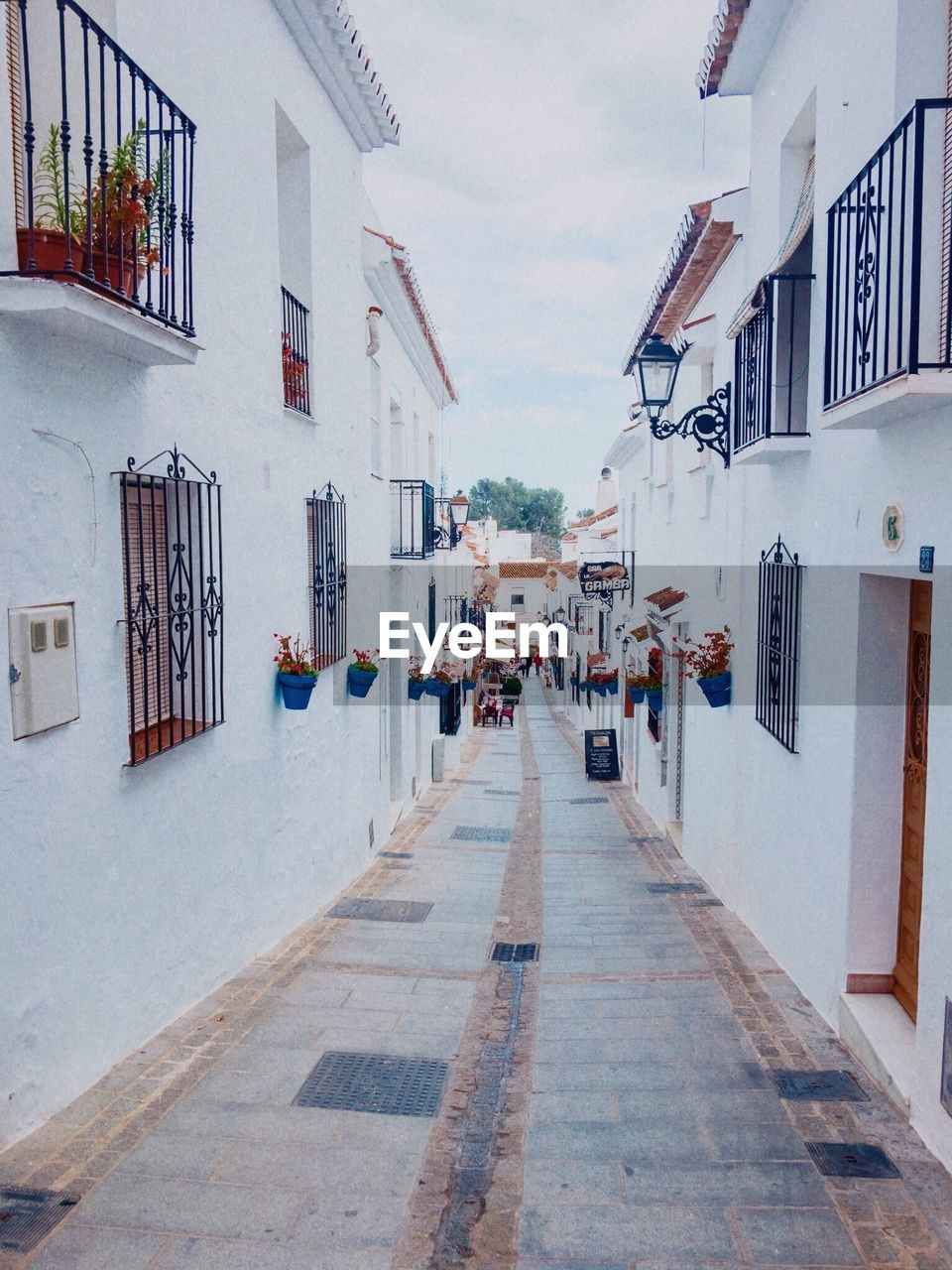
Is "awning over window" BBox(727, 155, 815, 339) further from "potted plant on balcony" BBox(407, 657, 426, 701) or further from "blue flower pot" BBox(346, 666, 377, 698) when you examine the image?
"potted plant on balcony" BBox(407, 657, 426, 701)

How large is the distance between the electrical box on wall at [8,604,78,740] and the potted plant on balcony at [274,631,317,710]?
3035 millimetres

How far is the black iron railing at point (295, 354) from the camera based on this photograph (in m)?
8.00

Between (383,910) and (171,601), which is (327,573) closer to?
(383,910)

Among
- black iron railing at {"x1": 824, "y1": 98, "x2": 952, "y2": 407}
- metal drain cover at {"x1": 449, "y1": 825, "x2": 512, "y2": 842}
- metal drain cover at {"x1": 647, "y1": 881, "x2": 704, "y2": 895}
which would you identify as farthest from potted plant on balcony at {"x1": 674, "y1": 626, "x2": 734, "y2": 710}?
metal drain cover at {"x1": 449, "y1": 825, "x2": 512, "y2": 842}

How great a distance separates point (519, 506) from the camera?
278 ft

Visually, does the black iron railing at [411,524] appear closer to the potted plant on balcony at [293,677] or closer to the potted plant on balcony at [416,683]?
the potted plant on balcony at [416,683]

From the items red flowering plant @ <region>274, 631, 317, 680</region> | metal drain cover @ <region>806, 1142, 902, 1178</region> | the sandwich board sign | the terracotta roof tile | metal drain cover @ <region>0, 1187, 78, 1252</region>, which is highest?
the terracotta roof tile

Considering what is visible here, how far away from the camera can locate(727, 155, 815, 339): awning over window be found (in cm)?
671

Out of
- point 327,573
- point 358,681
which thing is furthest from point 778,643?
point 327,573

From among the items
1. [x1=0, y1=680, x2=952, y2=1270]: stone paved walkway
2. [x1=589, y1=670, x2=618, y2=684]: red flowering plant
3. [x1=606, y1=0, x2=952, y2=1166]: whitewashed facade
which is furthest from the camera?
[x1=589, y1=670, x2=618, y2=684]: red flowering plant

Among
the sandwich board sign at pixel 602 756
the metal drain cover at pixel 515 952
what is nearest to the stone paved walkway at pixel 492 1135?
the metal drain cover at pixel 515 952

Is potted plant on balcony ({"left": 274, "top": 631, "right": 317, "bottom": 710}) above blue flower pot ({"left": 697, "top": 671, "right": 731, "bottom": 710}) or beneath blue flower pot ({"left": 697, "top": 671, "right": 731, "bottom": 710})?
above

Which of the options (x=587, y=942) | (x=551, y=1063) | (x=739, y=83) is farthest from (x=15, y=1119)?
(x=739, y=83)

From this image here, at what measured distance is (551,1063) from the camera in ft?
17.5
